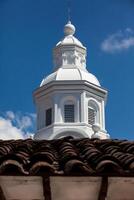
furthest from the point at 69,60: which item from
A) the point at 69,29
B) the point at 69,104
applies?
the point at 69,104

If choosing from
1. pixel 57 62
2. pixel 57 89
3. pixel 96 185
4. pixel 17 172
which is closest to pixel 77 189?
→ pixel 96 185

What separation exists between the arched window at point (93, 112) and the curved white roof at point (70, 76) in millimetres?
1427

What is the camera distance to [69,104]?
124 feet

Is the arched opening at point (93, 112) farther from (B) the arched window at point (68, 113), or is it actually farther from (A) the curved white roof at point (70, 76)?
(A) the curved white roof at point (70, 76)

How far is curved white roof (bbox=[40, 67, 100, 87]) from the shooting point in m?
37.3

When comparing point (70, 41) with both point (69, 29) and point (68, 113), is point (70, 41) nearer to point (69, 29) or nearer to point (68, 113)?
point (69, 29)

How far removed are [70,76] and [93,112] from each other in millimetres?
2890

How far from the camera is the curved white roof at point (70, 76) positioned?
37.3m

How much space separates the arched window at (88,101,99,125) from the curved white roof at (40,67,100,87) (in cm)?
143

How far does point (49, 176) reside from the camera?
5117mm

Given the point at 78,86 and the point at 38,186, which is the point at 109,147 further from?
A: the point at 78,86

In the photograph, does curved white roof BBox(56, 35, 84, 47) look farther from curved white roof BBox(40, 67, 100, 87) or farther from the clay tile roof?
the clay tile roof

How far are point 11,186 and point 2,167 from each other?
0.63ft

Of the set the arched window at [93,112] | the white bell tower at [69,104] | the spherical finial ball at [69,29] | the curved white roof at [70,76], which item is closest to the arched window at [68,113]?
the white bell tower at [69,104]
